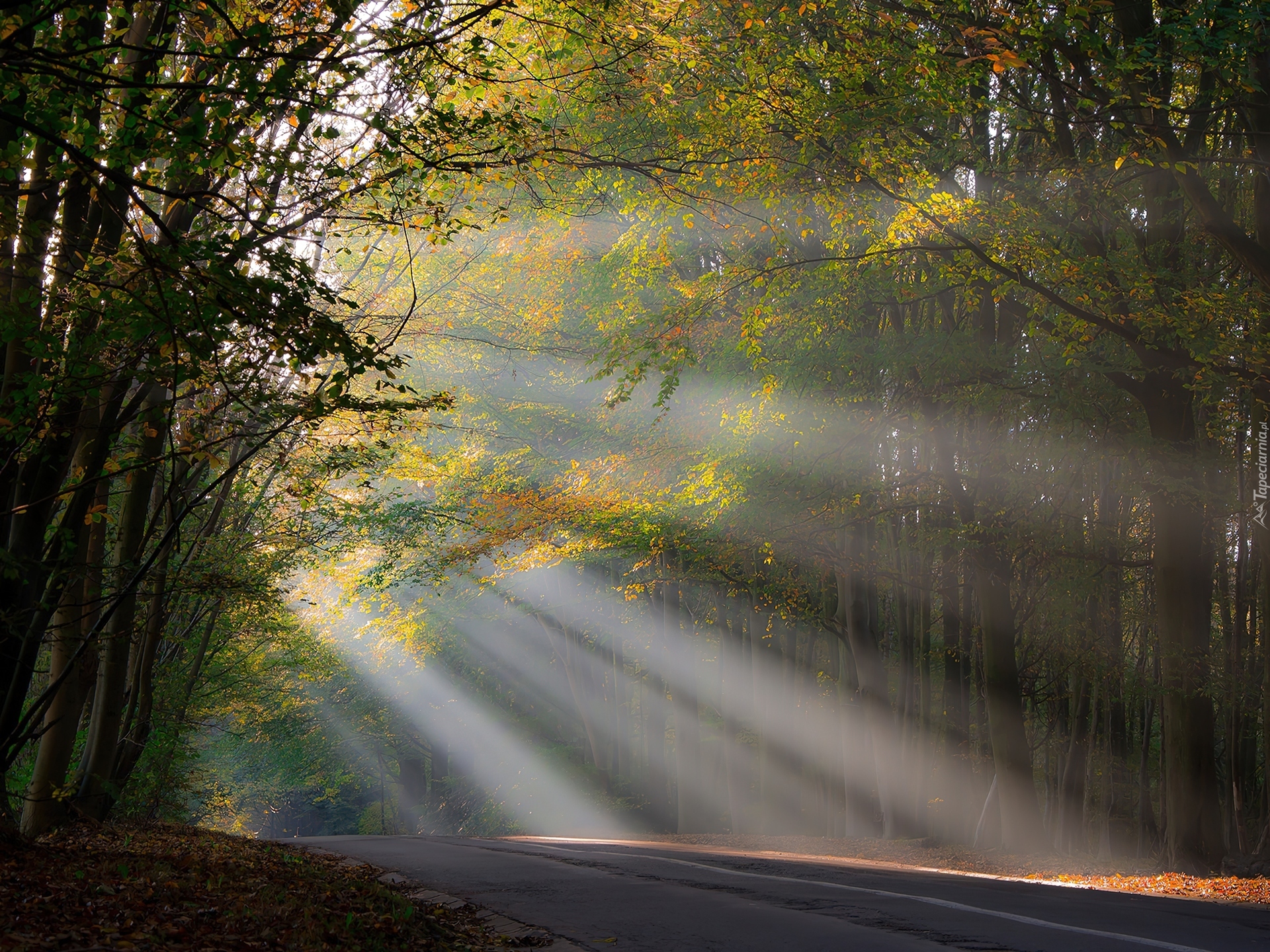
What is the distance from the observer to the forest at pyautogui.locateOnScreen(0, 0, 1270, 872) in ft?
21.1

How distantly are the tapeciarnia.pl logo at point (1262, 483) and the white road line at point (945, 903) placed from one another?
27.1ft

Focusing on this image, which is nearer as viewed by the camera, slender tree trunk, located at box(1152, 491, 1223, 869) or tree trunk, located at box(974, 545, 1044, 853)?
slender tree trunk, located at box(1152, 491, 1223, 869)

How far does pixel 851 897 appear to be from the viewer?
855 centimetres

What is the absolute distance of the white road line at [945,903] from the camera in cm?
604

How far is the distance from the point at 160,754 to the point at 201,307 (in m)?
13.3

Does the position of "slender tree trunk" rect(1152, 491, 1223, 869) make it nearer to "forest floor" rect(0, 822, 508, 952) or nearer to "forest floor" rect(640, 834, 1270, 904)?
"forest floor" rect(640, 834, 1270, 904)

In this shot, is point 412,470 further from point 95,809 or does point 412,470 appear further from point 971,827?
point 971,827

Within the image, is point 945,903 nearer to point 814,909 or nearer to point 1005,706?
point 814,909

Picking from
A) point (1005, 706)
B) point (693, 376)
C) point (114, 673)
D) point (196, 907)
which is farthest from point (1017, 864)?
point (114, 673)

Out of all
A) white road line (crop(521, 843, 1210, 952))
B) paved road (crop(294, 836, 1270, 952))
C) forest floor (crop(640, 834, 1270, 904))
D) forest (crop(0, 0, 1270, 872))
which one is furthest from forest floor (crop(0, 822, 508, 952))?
forest floor (crop(640, 834, 1270, 904))

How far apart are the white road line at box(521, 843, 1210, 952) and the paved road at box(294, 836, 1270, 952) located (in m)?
0.02

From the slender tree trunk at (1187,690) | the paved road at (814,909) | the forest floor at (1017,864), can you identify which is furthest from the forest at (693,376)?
the paved road at (814,909)

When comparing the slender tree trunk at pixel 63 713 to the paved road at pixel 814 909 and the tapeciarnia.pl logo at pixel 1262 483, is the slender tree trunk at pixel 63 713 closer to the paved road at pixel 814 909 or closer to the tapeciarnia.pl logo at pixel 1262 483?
the paved road at pixel 814 909

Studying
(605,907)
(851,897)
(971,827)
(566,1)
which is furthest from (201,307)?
(971,827)
